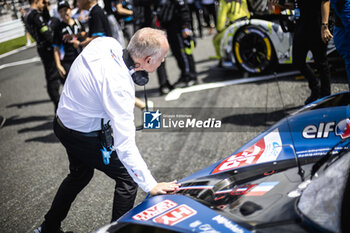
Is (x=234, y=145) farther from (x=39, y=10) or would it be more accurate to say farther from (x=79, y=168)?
(x=39, y=10)

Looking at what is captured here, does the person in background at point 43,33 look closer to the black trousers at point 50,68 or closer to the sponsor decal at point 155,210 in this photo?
the black trousers at point 50,68

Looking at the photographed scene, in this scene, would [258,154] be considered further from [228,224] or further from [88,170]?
[88,170]

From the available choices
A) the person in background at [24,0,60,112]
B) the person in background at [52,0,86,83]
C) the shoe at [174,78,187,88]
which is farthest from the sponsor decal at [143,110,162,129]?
the shoe at [174,78,187,88]

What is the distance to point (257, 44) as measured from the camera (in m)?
5.25

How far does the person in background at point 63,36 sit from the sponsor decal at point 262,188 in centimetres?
350

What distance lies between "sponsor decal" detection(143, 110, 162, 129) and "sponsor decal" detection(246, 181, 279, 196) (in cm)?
93

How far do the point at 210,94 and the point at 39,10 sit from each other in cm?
294

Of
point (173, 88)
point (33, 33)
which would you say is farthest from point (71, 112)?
point (173, 88)

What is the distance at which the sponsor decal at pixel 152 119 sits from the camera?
2388 millimetres

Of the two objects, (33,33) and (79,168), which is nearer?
(79,168)

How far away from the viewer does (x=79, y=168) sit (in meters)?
2.39

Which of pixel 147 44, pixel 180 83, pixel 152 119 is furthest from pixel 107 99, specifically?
pixel 180 83

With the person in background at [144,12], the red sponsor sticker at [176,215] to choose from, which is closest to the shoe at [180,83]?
the person in background at [144,12]

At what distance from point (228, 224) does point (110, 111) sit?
0.90 meters
